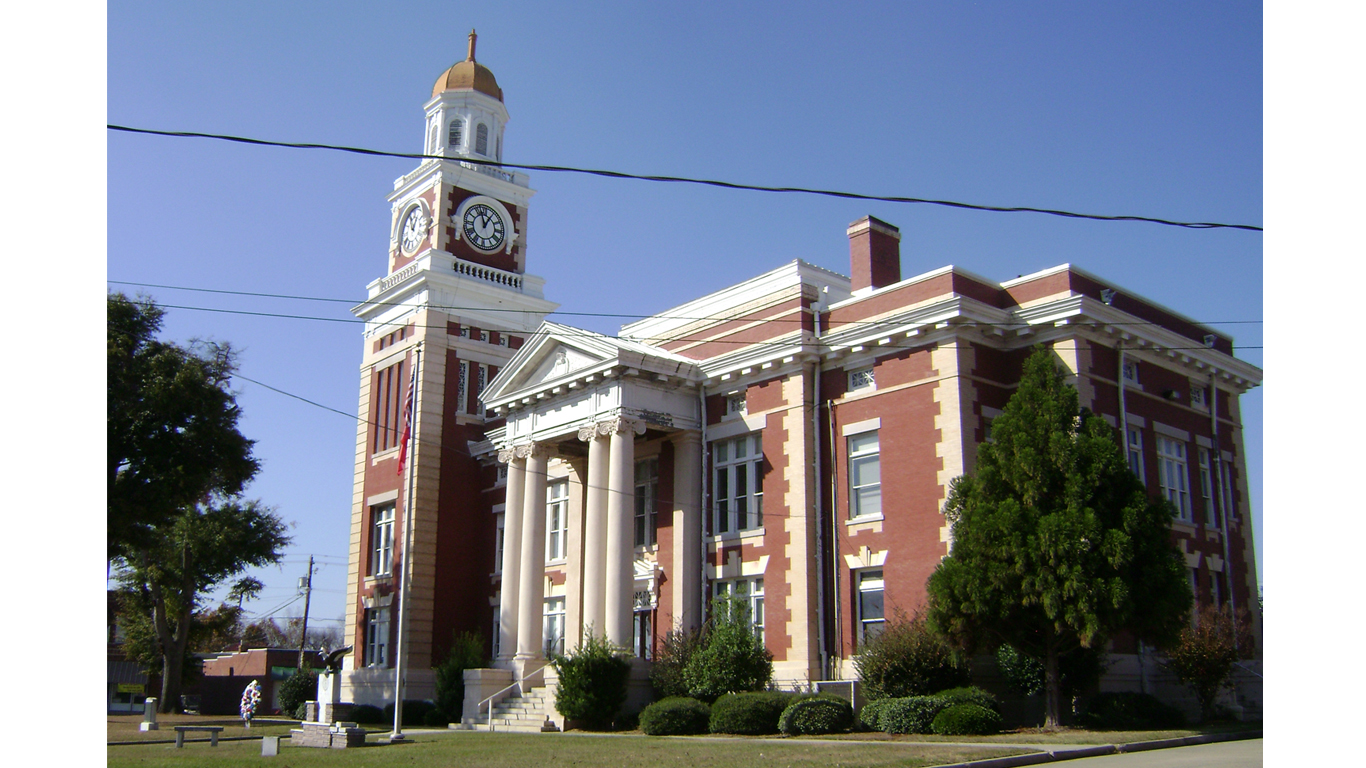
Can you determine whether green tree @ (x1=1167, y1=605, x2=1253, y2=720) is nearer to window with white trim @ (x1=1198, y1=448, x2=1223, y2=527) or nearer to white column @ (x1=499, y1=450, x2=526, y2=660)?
window with white trim @ (x1=1198, y1=448, x2=1223, y2=527)

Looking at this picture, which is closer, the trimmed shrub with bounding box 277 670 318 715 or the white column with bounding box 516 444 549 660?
the white column with bounding box 516 444 549 660

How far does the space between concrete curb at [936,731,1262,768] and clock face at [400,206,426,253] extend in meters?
33.0

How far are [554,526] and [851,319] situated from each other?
13397mm

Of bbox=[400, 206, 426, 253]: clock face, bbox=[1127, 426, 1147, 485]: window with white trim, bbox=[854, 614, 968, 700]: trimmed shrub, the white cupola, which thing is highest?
the white cupola

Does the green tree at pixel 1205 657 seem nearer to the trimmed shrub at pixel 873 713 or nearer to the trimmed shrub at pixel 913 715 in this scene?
the trimmed shrub at pixel 913 715

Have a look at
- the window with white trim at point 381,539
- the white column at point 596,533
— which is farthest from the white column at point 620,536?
the window with white trim at point 381,539

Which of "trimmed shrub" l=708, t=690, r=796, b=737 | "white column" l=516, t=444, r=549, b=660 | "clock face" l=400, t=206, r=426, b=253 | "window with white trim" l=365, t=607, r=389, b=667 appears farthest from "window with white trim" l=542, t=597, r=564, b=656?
"clock face" l=400, t=206, r=426, b=253

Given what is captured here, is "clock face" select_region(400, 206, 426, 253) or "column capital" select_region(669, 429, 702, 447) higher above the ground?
"clock face" select_region(400, 206, 426, 253)

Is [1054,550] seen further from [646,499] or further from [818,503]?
[646,499]

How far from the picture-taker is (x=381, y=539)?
42750mm

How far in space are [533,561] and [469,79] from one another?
23.1m

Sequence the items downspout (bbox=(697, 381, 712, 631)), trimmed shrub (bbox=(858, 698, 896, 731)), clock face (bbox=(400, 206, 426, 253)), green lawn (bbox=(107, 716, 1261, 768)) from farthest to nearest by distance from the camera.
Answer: clock face (bbox=(400, 206, 426, 253)) → downspout (bbox=(697, 381, 712, 631)) → trimmed shrub (bbox=(858, 698, 896, 731)) → green lawn (bbox=(107, 716, 1261, 768))

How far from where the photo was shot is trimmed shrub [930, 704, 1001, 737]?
2231 centimetres

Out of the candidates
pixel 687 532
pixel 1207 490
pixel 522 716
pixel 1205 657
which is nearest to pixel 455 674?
pixel 522 716
